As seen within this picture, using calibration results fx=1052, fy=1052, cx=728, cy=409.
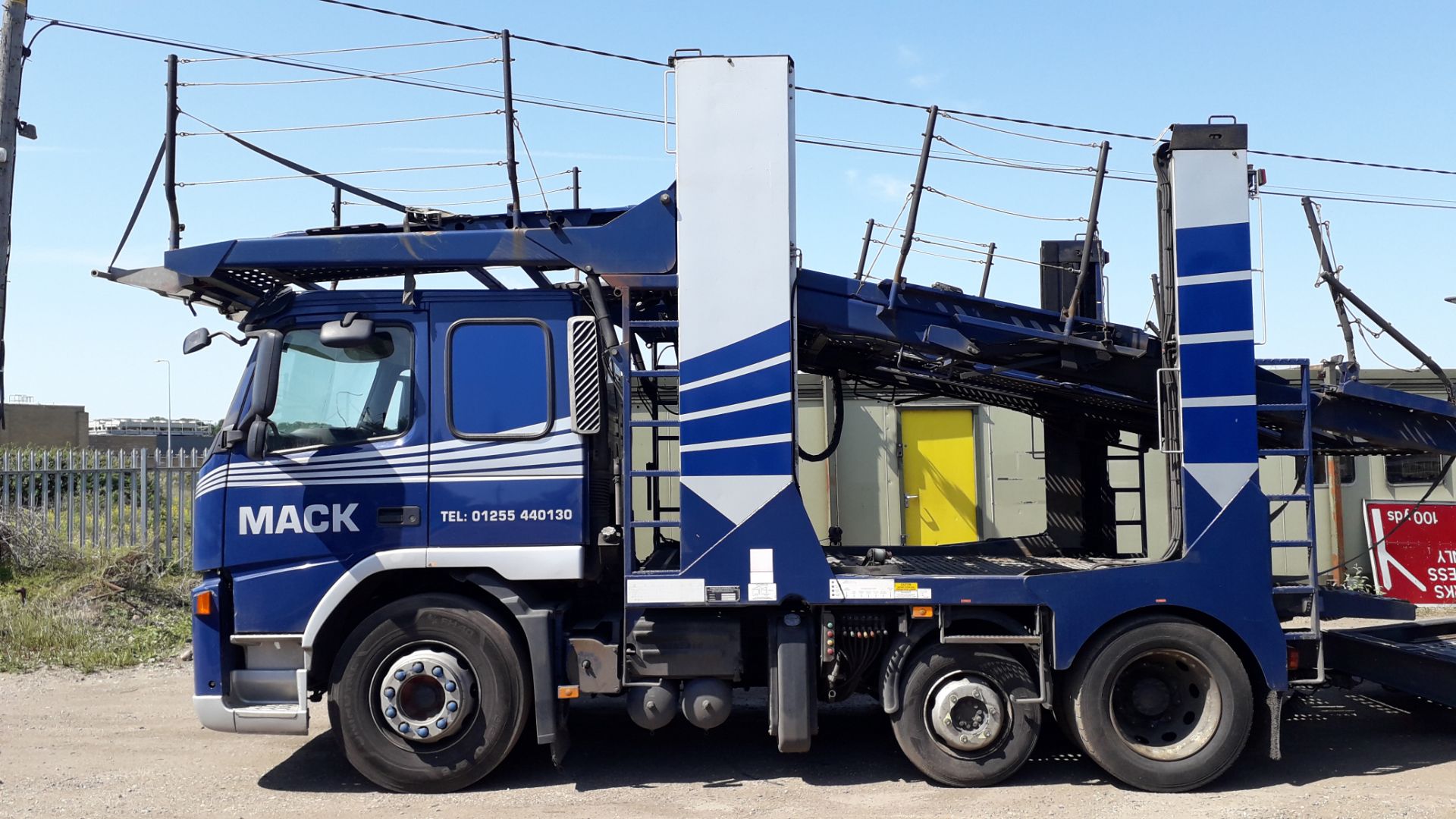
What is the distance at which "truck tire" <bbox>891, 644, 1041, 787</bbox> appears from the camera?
5820 millimetres

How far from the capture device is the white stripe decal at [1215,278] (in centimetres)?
579

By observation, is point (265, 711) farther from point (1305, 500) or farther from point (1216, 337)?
point (1305, 500)

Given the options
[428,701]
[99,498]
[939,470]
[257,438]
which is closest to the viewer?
[257,438]

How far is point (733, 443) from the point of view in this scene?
5.70 metres

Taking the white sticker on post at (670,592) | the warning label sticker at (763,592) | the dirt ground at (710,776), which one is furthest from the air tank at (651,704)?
the warning label sticker at (763,592)

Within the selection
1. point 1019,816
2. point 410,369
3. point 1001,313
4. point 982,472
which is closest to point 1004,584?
point 1019,816

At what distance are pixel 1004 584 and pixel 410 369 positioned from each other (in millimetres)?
3524

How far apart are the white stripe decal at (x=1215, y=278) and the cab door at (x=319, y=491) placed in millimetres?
4273

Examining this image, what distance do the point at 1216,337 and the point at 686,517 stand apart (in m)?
3.07

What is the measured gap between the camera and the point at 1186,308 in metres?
5.80

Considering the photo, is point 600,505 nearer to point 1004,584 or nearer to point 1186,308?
point 1004,584

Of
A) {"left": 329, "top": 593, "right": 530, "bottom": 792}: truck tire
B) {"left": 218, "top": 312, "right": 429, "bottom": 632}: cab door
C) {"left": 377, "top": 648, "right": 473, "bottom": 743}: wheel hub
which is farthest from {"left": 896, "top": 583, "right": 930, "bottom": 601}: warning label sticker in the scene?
{"left": 218, "top": 312, "right": 429, "bottom": 632}: cab door

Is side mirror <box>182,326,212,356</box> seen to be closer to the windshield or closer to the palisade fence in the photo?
the windshield

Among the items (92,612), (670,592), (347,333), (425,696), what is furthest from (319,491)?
(92,612)
